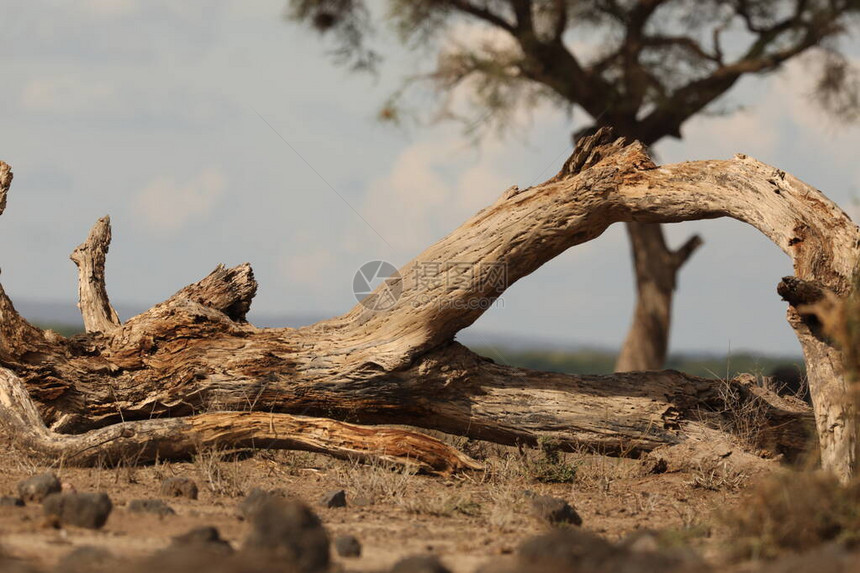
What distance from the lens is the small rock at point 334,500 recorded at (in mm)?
6484

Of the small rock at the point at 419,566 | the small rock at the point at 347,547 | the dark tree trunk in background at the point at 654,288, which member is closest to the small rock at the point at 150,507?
the small rock at the point at 347,547

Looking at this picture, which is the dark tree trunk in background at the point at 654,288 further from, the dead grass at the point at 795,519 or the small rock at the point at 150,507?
the small rock at the point at 150,507

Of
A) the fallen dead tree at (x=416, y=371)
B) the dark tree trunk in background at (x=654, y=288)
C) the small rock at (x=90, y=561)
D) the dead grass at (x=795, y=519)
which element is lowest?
the small rock at (x=90, y=561)

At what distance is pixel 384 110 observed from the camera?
16.0 metres

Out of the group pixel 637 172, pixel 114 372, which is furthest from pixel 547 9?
pixel 114 372

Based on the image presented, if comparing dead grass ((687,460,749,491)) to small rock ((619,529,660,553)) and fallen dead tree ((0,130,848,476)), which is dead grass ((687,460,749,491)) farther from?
small rock ((619,529,660,553))

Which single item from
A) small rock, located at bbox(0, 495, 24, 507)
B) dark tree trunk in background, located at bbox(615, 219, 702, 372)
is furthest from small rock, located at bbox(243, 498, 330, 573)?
dark tree trunk in background, located at bbox(615, 219, 702, 372)

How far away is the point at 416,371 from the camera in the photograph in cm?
804

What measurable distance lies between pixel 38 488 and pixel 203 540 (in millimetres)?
2012

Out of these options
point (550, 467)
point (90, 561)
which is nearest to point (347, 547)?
point (90, 561)

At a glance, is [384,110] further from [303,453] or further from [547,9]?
[303,453]

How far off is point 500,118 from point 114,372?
9.50m

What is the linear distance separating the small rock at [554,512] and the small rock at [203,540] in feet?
7.46

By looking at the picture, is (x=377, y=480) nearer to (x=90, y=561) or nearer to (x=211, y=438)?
(x=211, y=438)
